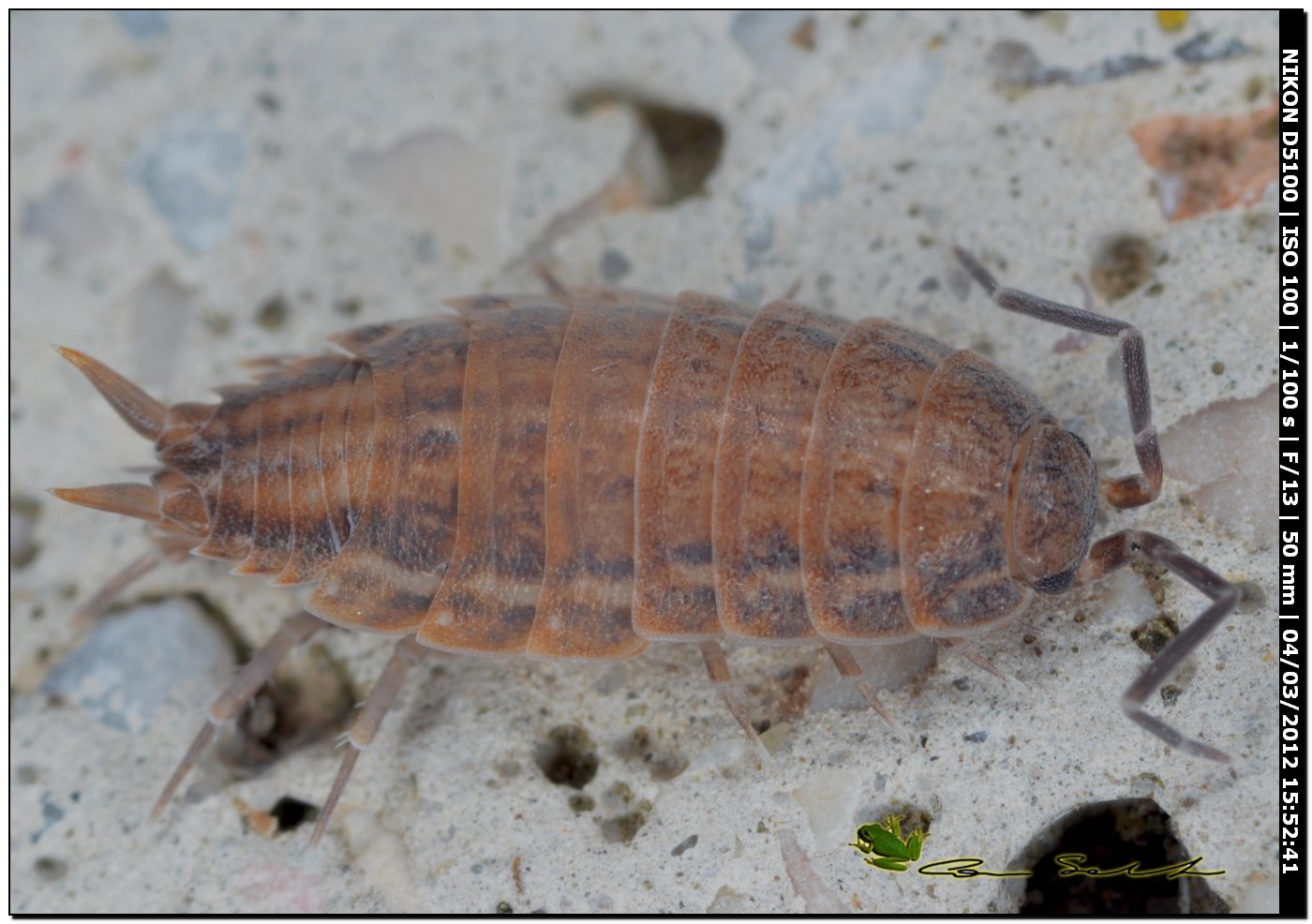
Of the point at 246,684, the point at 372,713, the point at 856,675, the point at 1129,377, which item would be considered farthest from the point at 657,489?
the point at 246,684

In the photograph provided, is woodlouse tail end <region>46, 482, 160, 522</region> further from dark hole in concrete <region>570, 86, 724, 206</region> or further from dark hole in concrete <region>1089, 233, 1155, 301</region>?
dark hole in concrete <region>1089, 233, 1155, 301</region>

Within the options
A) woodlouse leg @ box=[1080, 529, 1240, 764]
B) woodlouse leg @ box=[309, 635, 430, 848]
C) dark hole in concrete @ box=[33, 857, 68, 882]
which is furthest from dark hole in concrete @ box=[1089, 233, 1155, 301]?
dark hole in concrete @ box=[33, 857, 68, 882]

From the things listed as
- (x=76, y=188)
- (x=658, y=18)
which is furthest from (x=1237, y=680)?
(x=76, y=188)

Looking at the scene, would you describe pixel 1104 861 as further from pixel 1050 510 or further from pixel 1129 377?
pixel 1129 377

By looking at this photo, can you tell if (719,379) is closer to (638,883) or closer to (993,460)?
(993,460)

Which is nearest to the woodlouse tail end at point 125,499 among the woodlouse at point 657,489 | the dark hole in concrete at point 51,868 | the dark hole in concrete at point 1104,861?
the woodlouse at point 657,489

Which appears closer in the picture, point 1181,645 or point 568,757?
point 1181,645
